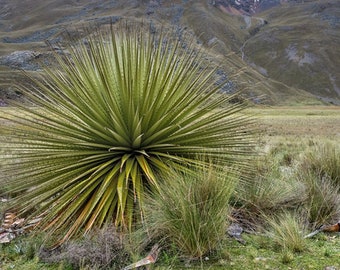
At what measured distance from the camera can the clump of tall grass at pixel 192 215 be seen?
3811 millimetres

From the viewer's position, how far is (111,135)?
16.4 feet

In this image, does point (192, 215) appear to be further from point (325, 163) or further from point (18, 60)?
point (18, 60)

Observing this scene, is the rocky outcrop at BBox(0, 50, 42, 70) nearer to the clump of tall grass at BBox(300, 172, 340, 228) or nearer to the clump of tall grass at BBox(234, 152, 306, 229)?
the clump of tall grass at BBox(234, 152, 306, 229)

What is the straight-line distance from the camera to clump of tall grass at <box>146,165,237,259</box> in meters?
3.81

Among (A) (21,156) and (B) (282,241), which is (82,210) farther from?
(B) (282,241)

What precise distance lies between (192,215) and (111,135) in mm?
1753

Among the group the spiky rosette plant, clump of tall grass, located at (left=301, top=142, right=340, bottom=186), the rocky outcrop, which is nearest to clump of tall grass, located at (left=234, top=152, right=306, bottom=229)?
the spiky rosette plant

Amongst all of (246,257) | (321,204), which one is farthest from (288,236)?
(321,204)

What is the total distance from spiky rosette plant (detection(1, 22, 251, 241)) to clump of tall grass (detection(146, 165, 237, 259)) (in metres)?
0.50

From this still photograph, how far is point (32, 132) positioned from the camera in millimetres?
5242

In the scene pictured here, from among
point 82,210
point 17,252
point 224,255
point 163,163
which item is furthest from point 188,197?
point 17,252

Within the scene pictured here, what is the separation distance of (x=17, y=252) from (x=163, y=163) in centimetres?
203

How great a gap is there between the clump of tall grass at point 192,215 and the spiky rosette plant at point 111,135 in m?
0.50

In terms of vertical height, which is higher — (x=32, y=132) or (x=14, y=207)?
(x=32, y=132)
